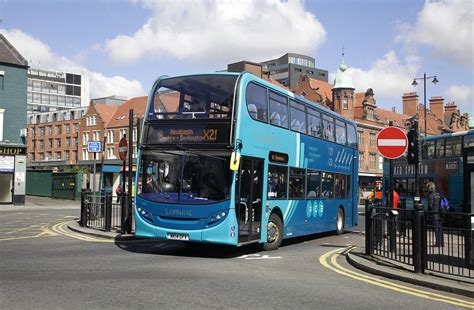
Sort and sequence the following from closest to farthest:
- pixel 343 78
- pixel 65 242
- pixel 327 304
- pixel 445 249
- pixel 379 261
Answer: pixel 327 304 → pixel 445 249 → pixel 379 261 → pixel 65 242 → pixel 343 78

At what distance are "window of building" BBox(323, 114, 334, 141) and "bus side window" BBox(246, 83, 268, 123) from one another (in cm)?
422

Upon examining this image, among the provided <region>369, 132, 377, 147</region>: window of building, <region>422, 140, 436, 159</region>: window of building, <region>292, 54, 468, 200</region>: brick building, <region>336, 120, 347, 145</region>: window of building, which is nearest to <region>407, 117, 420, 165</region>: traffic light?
<region>336, 120, 347, 145</region>: window of building

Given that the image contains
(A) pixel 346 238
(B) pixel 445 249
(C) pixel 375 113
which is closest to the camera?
(B) pixel 445 249

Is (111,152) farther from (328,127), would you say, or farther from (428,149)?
(328,127)

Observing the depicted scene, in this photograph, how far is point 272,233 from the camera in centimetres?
1274

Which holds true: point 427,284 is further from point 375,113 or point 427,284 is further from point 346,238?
point 375,113

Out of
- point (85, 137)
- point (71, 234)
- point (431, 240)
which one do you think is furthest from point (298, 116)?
point (85, 137)

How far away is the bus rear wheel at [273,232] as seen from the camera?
1257cm

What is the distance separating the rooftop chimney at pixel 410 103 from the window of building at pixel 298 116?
76287mm

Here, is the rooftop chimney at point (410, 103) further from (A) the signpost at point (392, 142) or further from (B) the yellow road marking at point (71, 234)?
(A) the signpost at point (392, 142)

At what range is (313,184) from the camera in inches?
593

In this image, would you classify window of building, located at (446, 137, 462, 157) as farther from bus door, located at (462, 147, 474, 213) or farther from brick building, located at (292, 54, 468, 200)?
brick building, located at (292, 54, 468, 200)

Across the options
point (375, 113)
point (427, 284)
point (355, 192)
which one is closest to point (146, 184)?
point (427, 284)

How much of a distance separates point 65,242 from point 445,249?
9754 mm
